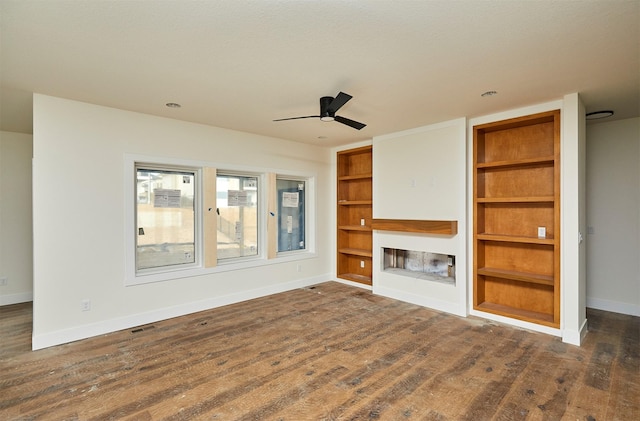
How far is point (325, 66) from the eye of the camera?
2480 mm

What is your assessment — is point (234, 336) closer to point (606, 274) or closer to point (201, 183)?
point (201, 183)

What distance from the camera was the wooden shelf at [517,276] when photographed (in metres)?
3.47

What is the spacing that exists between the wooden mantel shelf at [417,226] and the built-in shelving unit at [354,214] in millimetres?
702

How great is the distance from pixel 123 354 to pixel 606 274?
229 inches

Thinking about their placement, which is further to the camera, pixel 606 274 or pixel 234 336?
pixel 606 274

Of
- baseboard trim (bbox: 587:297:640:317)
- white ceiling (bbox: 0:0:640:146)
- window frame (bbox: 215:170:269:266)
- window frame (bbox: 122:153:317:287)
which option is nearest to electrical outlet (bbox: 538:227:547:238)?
white ceiling (bbox: 0:0:640:146)

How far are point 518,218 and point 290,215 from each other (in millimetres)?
3410

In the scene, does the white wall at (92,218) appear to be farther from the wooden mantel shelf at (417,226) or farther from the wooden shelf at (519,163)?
the wooden shelf at (519,163)

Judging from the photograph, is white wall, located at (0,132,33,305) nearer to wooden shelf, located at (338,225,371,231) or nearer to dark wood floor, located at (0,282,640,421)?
dark wood floor, located at (0,282,640,421)

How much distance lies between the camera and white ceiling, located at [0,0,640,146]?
1793mm

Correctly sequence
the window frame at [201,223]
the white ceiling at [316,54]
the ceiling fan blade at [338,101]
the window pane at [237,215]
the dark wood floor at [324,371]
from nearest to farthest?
the white ceiling at [316,54] → the dark wood floor at [324,371] → the ceiling fan blade at [338,101] → the window frame at [201,223] → the window pane at [237,215]

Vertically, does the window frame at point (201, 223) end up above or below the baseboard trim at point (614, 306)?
above

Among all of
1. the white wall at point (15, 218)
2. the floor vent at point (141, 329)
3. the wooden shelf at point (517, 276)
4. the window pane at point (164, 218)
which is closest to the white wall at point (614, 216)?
the wooden shelf at point (517, 276)

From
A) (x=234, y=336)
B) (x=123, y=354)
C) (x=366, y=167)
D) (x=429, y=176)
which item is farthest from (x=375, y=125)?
(x=123, y=354)
